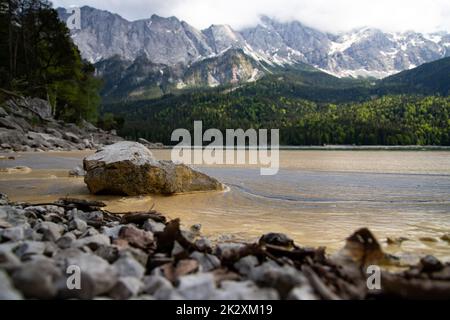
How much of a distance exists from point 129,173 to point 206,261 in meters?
6.15

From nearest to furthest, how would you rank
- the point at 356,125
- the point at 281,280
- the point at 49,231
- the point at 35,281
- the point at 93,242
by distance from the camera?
the point at 35,281 → the point at 281,280 → the point at 93,242 → the point at 49,231 → the point at 356,125

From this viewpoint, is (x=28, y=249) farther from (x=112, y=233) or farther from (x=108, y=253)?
(x=112, y=233)

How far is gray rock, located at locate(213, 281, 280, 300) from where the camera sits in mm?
2271

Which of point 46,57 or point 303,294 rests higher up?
point 46,57

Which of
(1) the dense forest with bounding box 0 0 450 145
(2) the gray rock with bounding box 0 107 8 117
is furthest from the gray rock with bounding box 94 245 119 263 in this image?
(2) the gray rock with bounding box 0 107 8 117

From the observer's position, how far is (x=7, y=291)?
6.66 ft

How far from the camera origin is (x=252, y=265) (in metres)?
2.93

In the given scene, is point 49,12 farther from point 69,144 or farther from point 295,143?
point 295,143

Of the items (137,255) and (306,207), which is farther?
(306,207)

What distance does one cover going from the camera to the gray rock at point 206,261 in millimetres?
2960

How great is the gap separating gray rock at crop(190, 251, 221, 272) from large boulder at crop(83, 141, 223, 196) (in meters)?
5.99

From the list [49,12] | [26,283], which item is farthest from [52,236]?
[49,12]

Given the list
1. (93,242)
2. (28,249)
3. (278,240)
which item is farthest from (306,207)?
(28,249)

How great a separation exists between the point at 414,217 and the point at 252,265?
15.9ft
